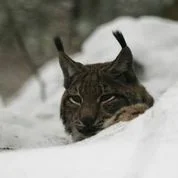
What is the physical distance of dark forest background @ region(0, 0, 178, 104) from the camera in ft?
33.9

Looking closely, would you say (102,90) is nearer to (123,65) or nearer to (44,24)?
(123,65)

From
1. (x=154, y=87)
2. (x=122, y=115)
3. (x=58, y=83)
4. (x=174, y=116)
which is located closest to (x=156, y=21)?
(x=58, y=83)

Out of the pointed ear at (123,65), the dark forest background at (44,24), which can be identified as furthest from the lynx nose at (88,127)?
the dark forest background at (44,24)

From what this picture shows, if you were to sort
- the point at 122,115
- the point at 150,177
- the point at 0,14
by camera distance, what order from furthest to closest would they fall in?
the point at 0,14 → the point at 122,115 → the point at 150,177

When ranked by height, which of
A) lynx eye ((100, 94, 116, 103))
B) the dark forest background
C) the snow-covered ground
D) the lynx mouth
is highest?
the snow-covered ground

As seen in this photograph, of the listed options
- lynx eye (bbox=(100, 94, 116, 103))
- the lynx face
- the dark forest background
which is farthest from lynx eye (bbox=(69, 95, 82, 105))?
the dark forest background

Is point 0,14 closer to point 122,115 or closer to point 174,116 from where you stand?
point 122,115

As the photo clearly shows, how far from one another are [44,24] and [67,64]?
13.8 ft

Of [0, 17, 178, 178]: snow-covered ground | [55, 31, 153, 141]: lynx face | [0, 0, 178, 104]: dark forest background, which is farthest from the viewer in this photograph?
[0, 0, 178, 104]: dark forest background

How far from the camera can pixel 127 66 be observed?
6750 mm

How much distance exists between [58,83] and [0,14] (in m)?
1.12

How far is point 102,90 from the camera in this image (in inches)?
266

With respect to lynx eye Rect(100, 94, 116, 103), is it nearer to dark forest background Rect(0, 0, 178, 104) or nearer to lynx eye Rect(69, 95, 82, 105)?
lynx eye Rect(69, 95, 82, 105)

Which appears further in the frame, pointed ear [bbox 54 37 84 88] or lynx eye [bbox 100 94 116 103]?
pointed ear [bbox 54 37 84 88]
